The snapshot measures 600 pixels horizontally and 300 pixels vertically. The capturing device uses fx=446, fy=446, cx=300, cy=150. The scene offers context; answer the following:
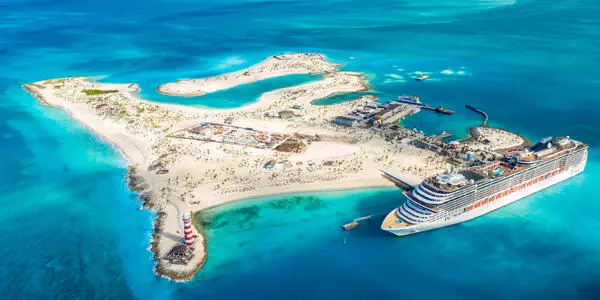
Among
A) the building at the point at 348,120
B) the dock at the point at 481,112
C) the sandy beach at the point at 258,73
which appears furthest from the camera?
the sandy beach at the point at 258,73

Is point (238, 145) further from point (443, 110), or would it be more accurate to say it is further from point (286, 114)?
point (443, 110)

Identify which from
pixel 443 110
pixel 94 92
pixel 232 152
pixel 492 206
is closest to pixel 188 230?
pixel 232 152

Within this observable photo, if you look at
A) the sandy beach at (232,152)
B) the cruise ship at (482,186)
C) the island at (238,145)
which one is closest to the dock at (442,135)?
the island at (238,145)

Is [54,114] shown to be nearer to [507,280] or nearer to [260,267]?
[260,267]

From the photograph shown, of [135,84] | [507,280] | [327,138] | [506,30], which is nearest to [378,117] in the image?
[327,138]

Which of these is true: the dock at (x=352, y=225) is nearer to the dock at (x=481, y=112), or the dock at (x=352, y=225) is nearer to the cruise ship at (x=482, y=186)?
the cruise ship at (x=482, y=186)

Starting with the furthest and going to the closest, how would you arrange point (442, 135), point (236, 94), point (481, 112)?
point (236, 94), point (481, 112), point (442, 135)

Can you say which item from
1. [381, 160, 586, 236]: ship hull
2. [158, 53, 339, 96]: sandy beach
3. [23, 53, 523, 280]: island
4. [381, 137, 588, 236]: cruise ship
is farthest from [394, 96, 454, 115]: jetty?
[158, 53, 339, 96]: sandy beach
